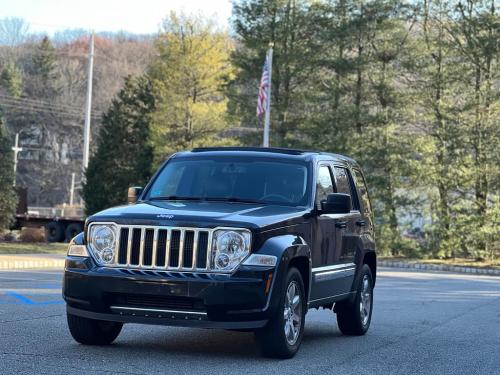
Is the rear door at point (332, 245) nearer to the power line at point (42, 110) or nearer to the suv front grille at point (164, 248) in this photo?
the suv front grille at point (164, 248)

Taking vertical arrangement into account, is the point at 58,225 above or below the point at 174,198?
below

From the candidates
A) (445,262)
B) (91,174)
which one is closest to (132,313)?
(445,262)

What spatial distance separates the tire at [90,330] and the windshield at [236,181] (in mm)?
1529

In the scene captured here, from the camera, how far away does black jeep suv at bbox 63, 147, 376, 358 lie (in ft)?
26.6

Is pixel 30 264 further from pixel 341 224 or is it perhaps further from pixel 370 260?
pixel 341 224

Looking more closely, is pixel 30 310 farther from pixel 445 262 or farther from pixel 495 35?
pixel 495 35

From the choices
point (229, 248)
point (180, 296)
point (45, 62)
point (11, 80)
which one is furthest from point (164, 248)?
point (45, 62)

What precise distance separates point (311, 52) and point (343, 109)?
361cm

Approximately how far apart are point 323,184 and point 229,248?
246 cm

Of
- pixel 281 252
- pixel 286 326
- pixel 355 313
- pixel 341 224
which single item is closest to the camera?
pixel 281 252

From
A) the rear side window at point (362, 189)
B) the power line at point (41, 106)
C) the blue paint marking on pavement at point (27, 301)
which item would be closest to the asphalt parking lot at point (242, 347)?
the blue paint marking on pavement at point (27, 301)

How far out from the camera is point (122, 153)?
51.3 m

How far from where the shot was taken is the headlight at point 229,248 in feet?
26.7

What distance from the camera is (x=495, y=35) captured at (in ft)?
135
